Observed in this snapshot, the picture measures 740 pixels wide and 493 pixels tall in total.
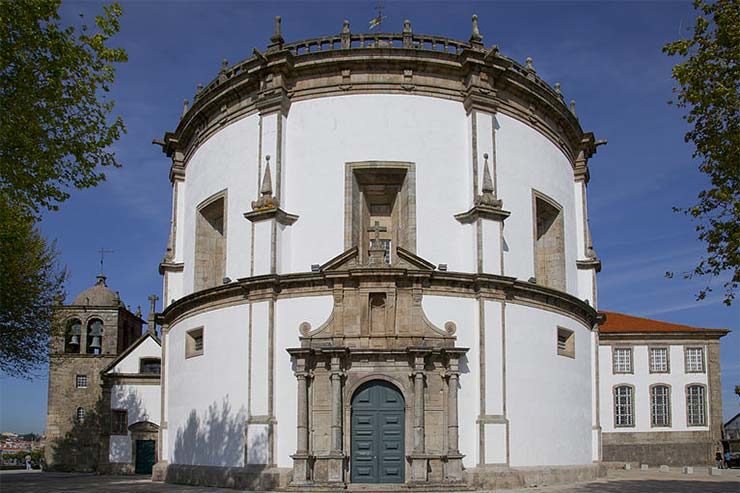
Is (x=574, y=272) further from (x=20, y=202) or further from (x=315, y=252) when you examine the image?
(x=20, y=202)

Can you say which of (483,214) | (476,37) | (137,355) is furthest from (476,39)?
(137,355)

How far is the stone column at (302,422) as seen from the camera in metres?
20.7

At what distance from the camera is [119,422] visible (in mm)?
36469

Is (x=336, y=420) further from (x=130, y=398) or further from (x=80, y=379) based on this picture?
(x=80, y=379)

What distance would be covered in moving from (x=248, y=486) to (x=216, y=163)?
33.1 feet

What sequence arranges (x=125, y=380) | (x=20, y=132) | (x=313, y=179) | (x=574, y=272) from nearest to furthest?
(x=20, y=132) < (x=313, y=179) < (x=574, y=272) < (x=125, y=380)

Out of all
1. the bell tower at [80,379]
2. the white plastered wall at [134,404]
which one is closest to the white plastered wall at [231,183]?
the white plastered wall at [134,404]

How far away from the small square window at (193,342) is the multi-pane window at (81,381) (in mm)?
21269

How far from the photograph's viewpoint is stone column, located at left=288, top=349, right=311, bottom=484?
816 inches

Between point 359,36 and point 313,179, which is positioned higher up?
point 359,36

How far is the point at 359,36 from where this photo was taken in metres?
24.1

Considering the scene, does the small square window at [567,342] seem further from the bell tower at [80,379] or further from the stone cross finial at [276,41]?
the bell tower at [80,379]

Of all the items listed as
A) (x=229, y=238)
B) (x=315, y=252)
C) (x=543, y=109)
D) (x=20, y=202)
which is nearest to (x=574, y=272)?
(x=543, y=109)

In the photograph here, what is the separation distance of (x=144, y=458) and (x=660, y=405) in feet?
92.8
